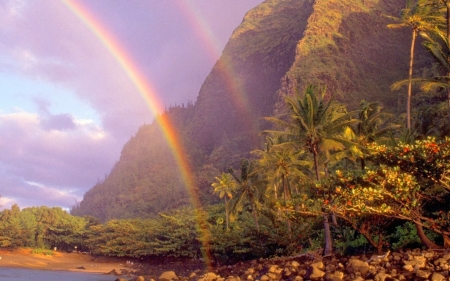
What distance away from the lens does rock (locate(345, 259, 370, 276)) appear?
67.2ft

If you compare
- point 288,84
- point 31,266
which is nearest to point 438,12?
point 31,266

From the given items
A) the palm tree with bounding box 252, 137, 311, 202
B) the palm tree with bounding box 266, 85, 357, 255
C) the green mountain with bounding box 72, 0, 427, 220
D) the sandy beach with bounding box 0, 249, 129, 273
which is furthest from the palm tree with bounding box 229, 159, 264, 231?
the green mountain with bounding box 72, 0, 427, 220

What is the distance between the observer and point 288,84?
14062cm

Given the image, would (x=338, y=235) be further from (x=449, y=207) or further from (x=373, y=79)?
(x=373, y=79)

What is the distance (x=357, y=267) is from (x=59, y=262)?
68471mm

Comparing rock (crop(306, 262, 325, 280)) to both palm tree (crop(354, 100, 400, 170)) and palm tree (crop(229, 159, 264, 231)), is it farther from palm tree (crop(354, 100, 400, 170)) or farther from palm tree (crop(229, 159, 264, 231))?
palm tree (crop(229, 159, 264, 231))

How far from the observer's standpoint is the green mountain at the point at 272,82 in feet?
450

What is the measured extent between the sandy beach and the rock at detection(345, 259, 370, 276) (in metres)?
51.3

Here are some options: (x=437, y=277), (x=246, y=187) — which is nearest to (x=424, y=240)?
(x=437, y=277)

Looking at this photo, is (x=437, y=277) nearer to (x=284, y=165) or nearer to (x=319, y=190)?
(x=319, y=190)

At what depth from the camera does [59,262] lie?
251ft

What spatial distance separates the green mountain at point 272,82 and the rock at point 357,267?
316ft

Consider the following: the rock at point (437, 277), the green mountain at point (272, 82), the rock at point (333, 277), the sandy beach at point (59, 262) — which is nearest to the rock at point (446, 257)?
the rock at point (437, 277)

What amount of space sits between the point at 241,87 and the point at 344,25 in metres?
51.2
